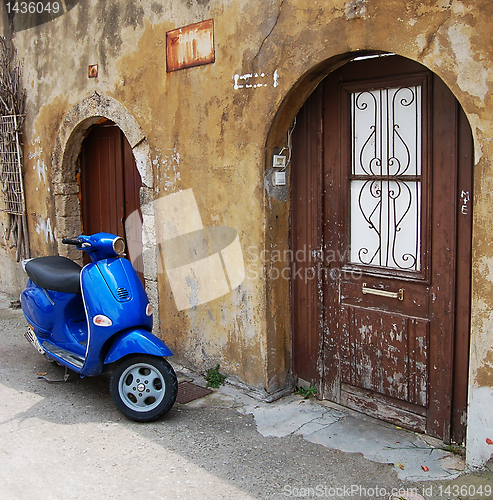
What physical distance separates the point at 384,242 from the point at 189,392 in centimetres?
199

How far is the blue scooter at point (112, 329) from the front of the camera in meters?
3.94

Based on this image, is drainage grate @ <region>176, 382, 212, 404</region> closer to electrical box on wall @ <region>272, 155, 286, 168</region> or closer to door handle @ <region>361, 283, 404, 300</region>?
door handle @ <region>361, 283, 404, 300</region>

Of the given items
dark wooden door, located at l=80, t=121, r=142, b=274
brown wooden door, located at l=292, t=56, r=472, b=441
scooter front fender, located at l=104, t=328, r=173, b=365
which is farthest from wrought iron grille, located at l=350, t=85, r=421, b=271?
dark wooden door, located at l=80, t=121, r=142, b=274

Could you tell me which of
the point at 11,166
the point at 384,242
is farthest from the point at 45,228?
the point at 384,242

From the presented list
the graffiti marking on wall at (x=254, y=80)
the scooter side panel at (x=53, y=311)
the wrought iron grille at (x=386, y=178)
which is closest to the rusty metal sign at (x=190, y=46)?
the graffiti marking on wall at (x=254, y=80)

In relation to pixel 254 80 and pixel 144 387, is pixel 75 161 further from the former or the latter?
pixel 144 387

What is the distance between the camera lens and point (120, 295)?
13.4 ft

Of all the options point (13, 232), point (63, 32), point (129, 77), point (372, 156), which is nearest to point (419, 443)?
point (372, 156)

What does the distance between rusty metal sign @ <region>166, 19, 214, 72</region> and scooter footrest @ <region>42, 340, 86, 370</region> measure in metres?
2.57

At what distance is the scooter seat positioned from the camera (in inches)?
172

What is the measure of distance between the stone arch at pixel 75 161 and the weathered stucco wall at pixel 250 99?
7 centimetres

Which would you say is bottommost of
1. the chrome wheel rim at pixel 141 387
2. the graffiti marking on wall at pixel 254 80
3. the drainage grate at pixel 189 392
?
the drainage grate at pixel 189 392

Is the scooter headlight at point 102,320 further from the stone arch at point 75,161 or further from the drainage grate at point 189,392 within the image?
the stone arch at point 75,161

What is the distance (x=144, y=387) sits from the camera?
3951mm
